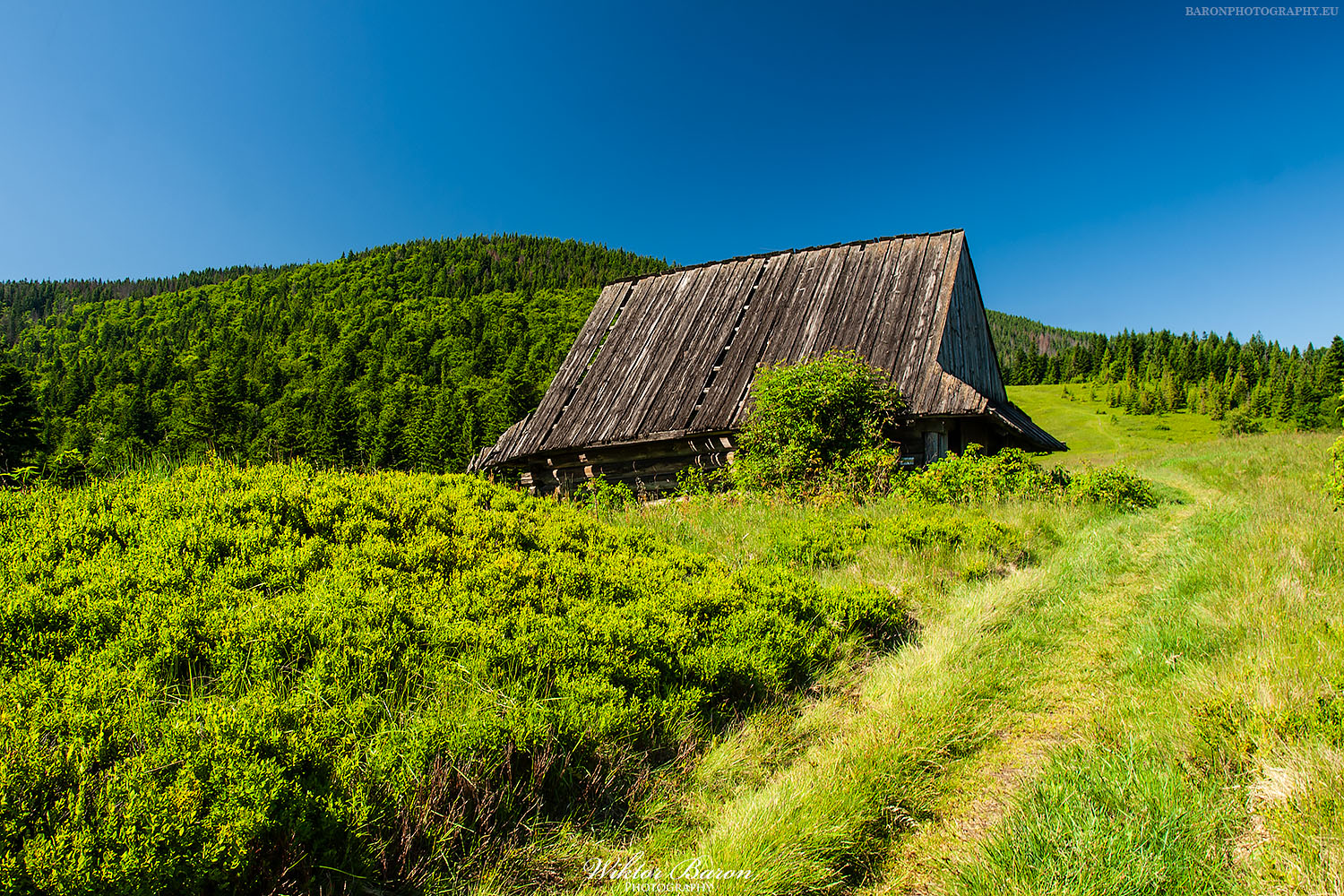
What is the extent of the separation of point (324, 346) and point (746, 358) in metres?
96.4

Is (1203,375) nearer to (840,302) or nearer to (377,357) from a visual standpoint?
(840,302)

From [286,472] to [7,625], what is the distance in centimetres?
217

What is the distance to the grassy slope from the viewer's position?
7.53 ft

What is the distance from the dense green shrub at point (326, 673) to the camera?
2.04 meters

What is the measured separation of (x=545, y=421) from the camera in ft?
50.5

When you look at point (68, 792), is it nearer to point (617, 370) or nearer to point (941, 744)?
point (941, 744)

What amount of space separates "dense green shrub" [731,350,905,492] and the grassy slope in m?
5.91

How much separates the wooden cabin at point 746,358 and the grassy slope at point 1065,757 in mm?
7060

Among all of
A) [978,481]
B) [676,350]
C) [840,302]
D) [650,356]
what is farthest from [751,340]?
[978,481]

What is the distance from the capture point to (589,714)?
3.02m

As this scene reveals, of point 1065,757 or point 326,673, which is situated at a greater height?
point 326,673

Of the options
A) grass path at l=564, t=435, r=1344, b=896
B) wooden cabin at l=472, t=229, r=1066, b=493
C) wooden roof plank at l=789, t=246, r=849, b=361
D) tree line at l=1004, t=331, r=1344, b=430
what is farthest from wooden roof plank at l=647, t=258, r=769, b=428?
tree line at l=1004, t=331, r=1344, b=430

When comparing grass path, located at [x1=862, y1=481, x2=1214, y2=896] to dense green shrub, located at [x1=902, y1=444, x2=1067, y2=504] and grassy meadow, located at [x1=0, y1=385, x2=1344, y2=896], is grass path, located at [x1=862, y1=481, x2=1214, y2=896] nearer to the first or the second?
grassy meadow, located at [x1=0, y1=385, x2=1344, y2=896]

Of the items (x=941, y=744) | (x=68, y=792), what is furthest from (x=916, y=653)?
(x=68, y=792)
